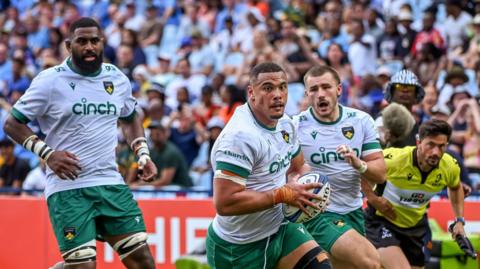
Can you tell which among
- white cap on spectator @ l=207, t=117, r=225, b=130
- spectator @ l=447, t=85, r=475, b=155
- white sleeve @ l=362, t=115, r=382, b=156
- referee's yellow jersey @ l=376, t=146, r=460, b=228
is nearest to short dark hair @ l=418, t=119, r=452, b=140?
referee's yellow jersey @ l=376, t=146, r=460, b=228

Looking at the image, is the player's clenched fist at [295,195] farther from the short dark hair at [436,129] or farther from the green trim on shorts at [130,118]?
the short dark hair at [436,129]

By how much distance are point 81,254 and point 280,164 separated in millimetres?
2053

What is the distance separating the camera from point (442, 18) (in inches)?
773

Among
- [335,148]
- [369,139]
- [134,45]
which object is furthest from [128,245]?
[134,45]

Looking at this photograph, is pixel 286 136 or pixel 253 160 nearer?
pixel 253 160

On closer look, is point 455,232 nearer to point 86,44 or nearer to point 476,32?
point 86,44

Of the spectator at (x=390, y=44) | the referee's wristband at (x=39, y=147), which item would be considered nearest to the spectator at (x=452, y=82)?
the spectator at (x=390, y=44)

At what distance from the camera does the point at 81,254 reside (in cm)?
944

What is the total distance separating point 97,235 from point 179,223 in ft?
12.0

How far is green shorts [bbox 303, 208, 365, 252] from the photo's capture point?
9750mm

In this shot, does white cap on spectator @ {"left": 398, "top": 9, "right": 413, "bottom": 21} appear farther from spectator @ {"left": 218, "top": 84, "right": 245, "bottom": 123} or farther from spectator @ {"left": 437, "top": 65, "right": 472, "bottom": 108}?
spectator @ {"left": 218, "top": 84, "right": 245, "bottom": 123}

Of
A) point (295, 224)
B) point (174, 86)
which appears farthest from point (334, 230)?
point (174, 86)

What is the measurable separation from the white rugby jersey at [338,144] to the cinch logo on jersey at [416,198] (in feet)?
3.48

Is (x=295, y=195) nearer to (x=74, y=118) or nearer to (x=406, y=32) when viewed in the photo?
(x=74, y=118)
